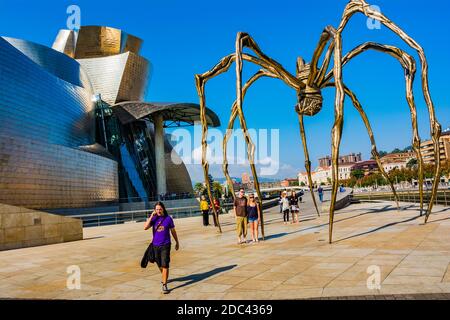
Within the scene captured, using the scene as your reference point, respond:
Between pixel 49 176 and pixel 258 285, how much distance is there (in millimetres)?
32978

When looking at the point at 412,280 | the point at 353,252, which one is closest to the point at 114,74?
the point at 353,252

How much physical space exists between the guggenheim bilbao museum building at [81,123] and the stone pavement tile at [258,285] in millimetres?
29601

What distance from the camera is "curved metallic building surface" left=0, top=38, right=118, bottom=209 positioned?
97.1 feet

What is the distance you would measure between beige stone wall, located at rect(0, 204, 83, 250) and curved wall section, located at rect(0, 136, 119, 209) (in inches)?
713

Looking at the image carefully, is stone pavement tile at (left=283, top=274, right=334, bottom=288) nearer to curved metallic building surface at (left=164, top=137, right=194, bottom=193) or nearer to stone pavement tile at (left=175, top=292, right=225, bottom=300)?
stone pavement tile at (left=175, top=292, right=225, bottom=300)

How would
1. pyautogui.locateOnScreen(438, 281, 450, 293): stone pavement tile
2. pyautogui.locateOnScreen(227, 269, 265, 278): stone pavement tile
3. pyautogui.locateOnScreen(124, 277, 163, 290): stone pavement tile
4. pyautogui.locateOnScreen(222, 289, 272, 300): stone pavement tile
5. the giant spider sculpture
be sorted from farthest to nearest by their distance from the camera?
the giant spider sculpture → pyautogui.locateOnScreen(227, 269, 265, 278): stone pavement tile → pyautogui.locateOnScreen(124, 277, 163, 290): stone pavement tile → pyautogui.locateOnScreen(222, 289, 272, 300): stone pavement tile → pyautogui.locateOnScreen(438, 281, 450, 293): stone pavement tile

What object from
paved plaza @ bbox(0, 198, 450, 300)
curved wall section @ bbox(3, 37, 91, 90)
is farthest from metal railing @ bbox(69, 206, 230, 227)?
curved wall section @ bbox(3, 37, 91, 90)

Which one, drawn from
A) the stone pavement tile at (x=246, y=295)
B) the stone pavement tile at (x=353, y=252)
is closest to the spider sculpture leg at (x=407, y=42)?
the stone pavement tile at (x=353, y=252)

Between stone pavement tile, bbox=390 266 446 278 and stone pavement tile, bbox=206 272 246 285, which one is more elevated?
stone pavement tile, bbox=390 266 446 278

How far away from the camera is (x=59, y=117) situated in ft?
126

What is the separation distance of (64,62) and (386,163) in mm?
170641

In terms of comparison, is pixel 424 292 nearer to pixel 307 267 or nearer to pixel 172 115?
pixel 307 267

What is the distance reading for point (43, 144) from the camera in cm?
3303
